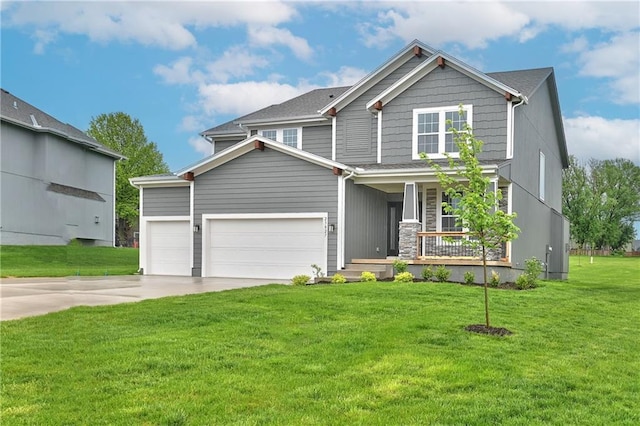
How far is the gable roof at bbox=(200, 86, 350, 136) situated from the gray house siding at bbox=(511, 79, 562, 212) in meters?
7.04

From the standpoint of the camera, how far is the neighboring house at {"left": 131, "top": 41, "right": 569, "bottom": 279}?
1659 cm

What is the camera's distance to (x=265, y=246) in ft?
58.1

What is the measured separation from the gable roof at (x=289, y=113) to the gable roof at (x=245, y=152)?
10.7ft

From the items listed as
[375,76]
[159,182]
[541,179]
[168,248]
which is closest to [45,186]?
[159,182]

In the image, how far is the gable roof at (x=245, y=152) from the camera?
16.6 m

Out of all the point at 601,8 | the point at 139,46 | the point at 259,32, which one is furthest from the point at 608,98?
the point at 139,46

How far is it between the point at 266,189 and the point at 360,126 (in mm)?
4178

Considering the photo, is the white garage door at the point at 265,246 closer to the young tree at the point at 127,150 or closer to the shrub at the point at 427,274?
the shrub at the point at 427,274

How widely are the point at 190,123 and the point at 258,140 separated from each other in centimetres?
713

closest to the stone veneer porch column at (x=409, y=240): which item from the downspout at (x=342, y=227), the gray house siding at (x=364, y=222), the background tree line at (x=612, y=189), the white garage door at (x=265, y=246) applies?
the gray house siding at (x=364, y=222)

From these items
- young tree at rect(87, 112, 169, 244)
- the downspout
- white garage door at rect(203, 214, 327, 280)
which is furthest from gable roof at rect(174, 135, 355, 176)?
young tree at rect(87, 112, 169, 244)

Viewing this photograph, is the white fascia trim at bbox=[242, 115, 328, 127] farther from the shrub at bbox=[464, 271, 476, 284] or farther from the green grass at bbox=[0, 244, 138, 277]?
the shrub at bbox=[464, 271, 476, 284]

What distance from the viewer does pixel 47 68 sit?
603cm

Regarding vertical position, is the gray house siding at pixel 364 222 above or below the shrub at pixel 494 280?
above
